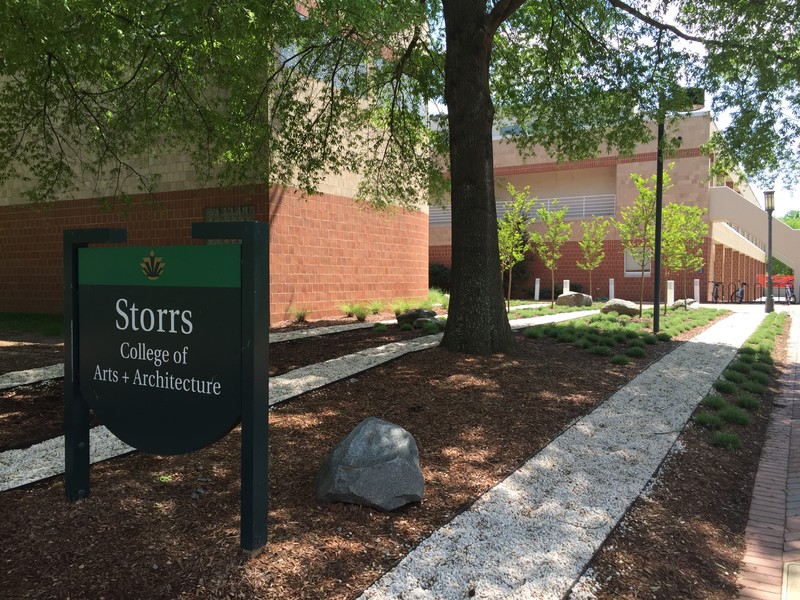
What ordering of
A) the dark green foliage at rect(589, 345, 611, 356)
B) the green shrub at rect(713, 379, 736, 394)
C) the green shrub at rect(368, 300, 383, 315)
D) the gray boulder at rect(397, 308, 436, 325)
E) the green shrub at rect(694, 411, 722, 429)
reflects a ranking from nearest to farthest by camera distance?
1. the green shrub at rect(694, 411, 722, 429)
2. the green shrub at rect(713, 379, 736, 394)
3. the dark green foliage at rect(589, 345, 611, 356)
4. the gray boulder at rect(397, 308, 436, 325)
5. the green shrub at rect(368, 300, 383, 315)

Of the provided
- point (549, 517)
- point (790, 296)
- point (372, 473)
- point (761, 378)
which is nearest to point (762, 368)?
point (761, 378)

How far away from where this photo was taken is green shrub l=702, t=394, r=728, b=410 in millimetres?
6920

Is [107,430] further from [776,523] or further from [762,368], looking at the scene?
[762,368]

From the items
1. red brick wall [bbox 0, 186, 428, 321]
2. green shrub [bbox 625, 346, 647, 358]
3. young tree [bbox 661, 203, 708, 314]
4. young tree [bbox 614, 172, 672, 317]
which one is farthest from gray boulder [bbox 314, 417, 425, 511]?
young tree [bbox 661, 203, 708, 314]

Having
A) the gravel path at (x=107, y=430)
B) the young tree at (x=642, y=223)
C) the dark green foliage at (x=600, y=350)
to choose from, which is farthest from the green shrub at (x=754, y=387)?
the young tree at (x=642, y=223)

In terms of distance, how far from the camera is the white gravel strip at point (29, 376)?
24.2ft

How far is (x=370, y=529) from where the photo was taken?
3.56 meters

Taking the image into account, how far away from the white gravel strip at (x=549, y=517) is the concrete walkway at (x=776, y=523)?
0.72 metres

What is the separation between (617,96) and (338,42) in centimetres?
547

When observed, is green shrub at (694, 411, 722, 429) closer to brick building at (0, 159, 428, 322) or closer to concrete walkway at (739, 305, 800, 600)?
concrete walkway at (739, 305, 800, 600)

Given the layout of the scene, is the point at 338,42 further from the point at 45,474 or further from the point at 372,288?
the point at 45,474

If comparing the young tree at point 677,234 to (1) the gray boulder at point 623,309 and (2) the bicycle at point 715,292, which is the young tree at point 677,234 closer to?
(1) the gray boulder at point 623,309

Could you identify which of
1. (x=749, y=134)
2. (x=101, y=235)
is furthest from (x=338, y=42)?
(x=101, y=235)

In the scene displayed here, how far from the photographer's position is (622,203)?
29.7 metres
